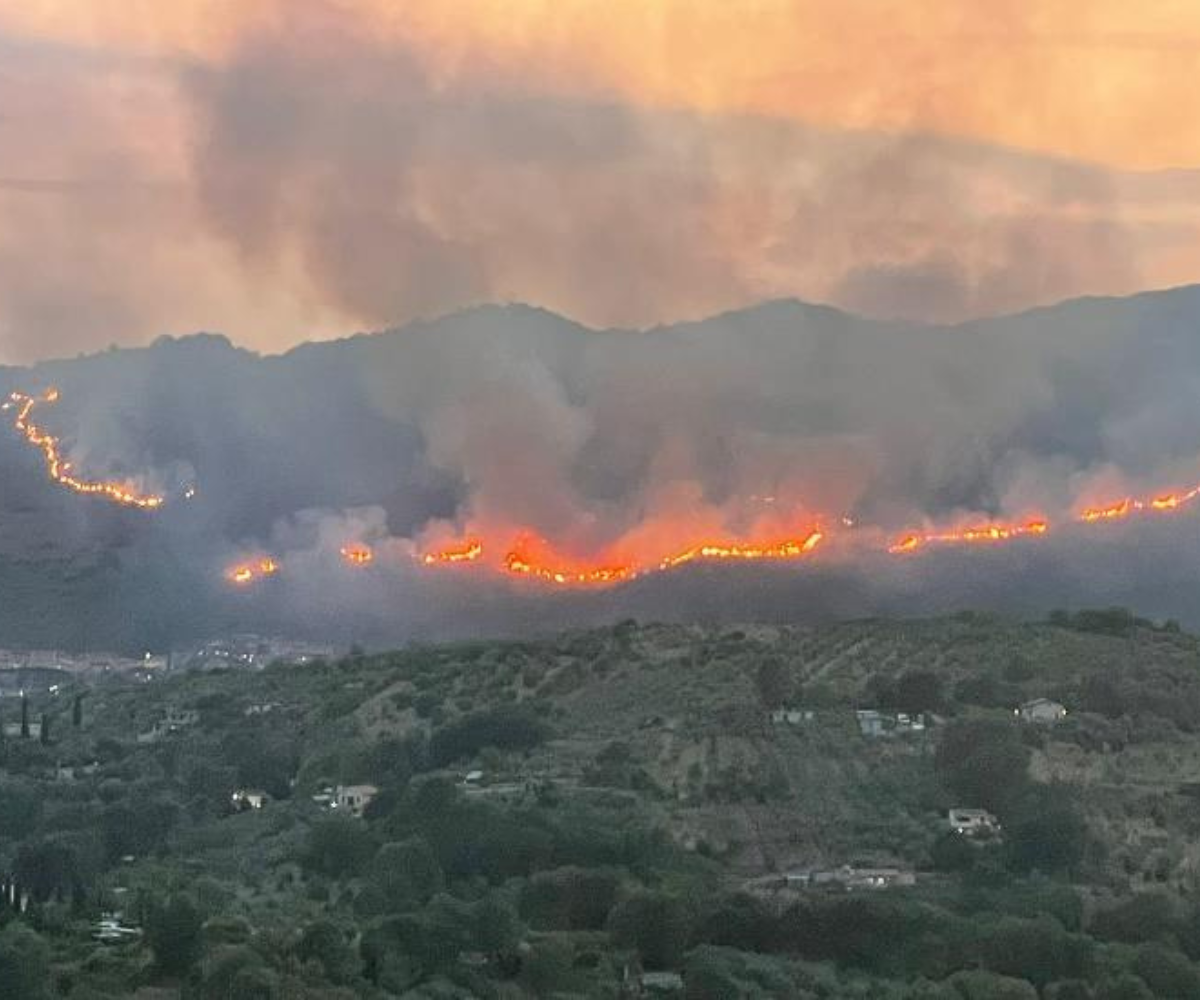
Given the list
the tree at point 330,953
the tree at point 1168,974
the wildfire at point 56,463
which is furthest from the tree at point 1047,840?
the wildfire at point 56,463

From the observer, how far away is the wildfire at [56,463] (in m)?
76.2

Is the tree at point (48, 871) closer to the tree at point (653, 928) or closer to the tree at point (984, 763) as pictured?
the tree at point (653, 928)

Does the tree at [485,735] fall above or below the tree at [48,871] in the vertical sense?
above

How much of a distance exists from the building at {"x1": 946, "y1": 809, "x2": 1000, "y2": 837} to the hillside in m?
0.25

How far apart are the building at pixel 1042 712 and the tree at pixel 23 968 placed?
64.0 ft

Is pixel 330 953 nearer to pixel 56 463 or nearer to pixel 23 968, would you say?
pixel 23 968

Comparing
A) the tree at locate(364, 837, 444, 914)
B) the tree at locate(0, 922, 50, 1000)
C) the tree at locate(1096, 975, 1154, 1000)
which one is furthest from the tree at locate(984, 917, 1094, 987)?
the tree at locate(0, 922, 50, 1000)

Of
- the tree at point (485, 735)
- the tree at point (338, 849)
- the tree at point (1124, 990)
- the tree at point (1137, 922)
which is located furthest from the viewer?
the tree at point (485, 735)

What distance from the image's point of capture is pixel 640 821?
142 ft

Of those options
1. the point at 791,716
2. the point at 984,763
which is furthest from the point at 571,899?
the point at 791,716

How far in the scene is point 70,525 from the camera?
75.2 meters

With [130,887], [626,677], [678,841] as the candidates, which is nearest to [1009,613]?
[626,677]

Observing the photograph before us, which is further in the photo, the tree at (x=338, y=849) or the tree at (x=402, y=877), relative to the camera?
the tree at (x=338, y=849)

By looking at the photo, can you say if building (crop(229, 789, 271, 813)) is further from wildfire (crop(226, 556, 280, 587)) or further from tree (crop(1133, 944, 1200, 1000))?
wildfire (crop(226, 556, 280, 587))
